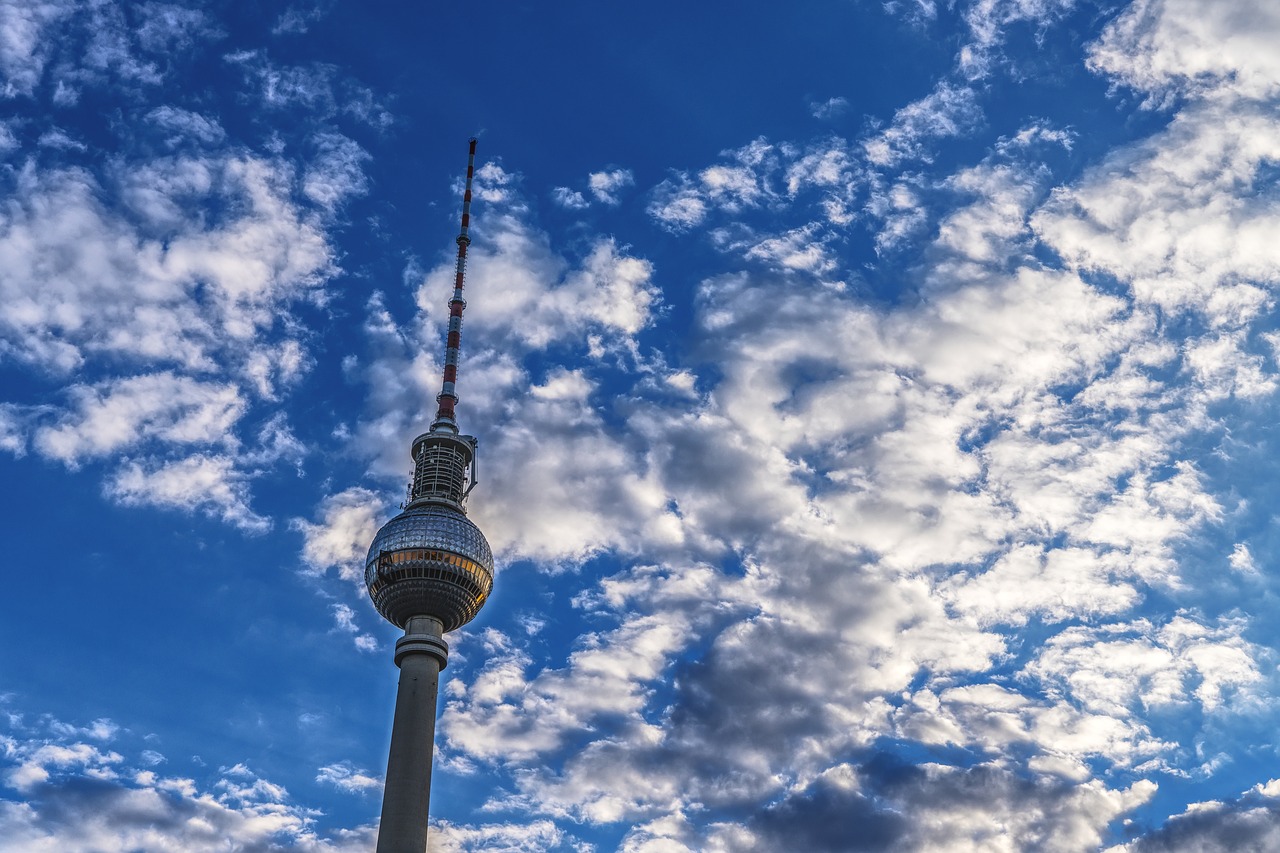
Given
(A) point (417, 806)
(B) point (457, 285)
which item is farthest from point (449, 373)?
(A) point (417, 806)

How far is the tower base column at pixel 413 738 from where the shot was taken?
422 ft

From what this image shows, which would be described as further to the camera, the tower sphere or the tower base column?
the tower sphere

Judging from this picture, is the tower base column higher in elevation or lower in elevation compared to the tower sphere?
lower

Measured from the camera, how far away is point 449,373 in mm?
170250

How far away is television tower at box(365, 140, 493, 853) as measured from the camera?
13075cm

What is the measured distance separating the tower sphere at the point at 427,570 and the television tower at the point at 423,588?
0.38 feet

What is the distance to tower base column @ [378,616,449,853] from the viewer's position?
128625 millimetres

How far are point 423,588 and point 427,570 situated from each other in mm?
2090

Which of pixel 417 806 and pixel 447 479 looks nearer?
pixel 417 806

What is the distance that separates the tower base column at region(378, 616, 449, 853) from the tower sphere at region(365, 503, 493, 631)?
7.52 ft

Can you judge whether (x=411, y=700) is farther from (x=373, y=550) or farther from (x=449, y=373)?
(x=449, y=373)

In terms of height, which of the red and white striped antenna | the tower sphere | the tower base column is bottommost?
the tower base column

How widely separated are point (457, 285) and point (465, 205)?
481 inches

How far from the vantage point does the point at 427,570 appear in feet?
484
